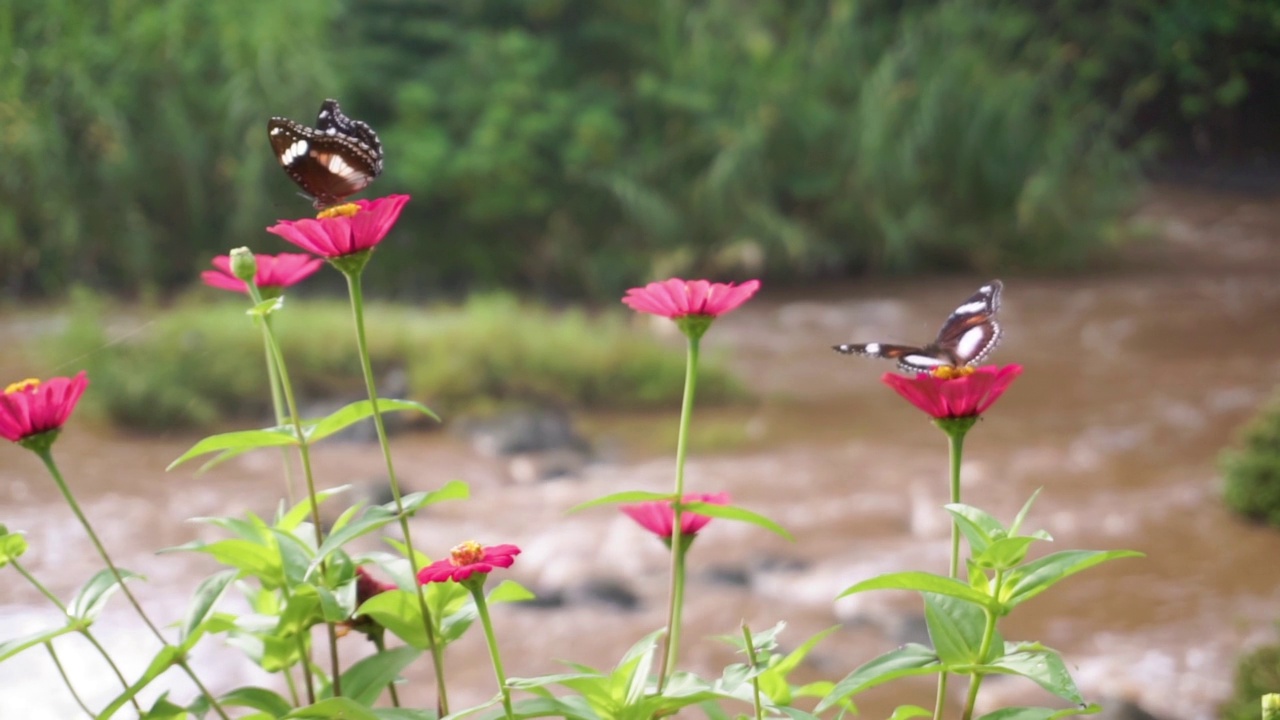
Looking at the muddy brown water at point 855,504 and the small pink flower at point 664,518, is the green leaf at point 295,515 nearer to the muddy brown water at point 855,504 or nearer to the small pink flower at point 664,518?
the small pink flower at point 664,518

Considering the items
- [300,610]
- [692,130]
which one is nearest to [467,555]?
[300,610]

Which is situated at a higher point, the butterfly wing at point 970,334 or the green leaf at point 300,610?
the butterfly wing at point 970,334

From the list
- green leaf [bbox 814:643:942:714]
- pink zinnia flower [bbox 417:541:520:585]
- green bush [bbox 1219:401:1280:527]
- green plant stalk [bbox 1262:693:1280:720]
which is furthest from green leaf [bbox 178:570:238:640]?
green bush [bbox 1219:401:1280:527]

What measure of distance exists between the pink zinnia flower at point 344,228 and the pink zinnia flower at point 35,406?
105 millimetres

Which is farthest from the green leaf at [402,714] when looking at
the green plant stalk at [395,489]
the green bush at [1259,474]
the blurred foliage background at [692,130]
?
the blurred foliage background at [692,130]

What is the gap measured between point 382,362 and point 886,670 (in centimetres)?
224

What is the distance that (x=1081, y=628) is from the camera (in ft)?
5.22

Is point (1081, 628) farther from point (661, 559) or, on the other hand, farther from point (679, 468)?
point (679, 468)

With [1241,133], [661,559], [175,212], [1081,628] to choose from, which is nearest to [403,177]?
[175,212]

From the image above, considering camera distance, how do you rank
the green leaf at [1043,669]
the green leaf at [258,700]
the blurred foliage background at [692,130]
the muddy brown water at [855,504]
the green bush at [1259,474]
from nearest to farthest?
the green leaf at [1043,669] < the green leaf at [258,700] < the muddy brown water at [855,504] < the green bush at [1259,474] < the blurred foliage background at [692,130]

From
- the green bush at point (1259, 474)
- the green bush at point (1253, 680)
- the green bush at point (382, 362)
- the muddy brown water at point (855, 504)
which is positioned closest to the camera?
the green bush at point (1253, 680)

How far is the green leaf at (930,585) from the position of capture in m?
0.39

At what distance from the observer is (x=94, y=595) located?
50cm

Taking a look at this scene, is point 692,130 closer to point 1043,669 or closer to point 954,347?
point 954,347
